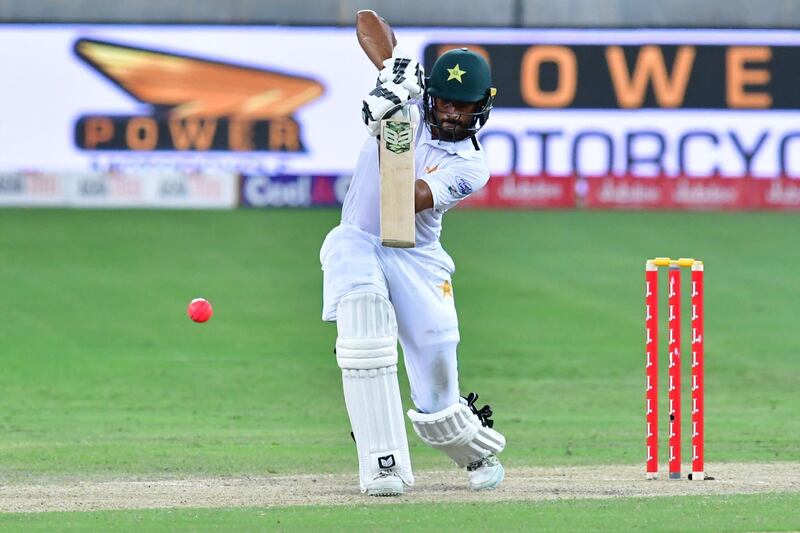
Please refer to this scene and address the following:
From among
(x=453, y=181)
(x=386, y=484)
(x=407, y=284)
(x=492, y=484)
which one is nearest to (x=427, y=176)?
(x=453, y=181)

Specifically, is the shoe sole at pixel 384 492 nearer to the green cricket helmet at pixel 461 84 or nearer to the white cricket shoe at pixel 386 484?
the white cricket shoe at pixel 386 484

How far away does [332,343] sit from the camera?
1575 centimetres

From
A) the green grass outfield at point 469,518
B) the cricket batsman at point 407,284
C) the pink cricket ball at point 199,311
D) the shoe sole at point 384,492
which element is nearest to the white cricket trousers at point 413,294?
the cricket batsman at point 407,284

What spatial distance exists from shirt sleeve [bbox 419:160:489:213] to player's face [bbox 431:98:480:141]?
0.47 ft

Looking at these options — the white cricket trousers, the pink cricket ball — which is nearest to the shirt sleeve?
the white cricket trousers

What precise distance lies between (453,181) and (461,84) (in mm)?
448

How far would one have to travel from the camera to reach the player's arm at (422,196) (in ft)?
25.8

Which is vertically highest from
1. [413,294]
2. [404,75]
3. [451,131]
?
[404,75]

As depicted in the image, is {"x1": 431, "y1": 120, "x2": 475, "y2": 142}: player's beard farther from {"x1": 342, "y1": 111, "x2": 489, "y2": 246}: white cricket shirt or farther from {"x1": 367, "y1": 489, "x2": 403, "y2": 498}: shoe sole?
{"x1": 367, "y1": 489, "x2": 403, "y2": 498}: shoe sole

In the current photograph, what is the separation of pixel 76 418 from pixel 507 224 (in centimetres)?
1447

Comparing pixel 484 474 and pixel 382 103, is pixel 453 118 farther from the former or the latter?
pixel 484 474

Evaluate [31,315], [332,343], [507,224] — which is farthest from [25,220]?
[332,343]

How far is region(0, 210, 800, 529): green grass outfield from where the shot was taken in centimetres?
1062

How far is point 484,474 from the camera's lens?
840 cm
